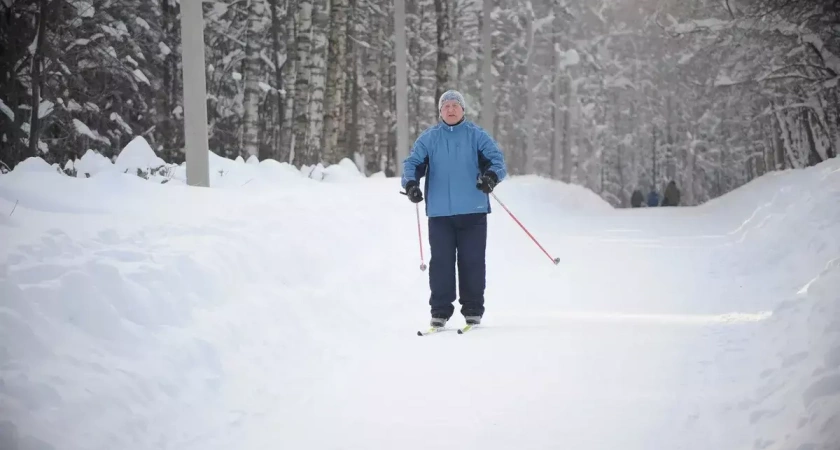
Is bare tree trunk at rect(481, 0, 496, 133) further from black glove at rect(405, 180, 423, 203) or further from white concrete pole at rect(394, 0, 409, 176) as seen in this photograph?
black glove at rect(405, 180, 423, 203)

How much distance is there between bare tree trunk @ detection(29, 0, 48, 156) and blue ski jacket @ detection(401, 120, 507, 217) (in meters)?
9.53

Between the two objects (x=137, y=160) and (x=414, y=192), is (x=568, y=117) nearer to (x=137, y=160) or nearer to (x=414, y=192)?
(x=137, y=160)

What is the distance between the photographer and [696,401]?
3.90 m

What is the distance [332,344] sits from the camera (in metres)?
5.72

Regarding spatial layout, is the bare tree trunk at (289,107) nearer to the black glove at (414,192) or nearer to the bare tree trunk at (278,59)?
the bare tree trunk at (278,59)

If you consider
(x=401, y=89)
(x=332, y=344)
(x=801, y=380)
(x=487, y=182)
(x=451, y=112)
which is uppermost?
(x=401, y=89)

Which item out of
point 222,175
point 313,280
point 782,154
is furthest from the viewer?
point 782,154

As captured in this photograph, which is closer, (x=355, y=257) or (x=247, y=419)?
(x=247, y=419)

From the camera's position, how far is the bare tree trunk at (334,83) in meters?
16.5

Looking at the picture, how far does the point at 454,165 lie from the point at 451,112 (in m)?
0.48

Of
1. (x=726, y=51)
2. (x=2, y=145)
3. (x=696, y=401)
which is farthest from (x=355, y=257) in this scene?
(x=726, y=51)

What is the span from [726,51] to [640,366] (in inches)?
1153

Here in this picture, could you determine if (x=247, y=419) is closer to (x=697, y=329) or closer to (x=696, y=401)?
(x=696, y=401)

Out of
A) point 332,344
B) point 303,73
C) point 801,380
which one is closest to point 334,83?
point 303,73
